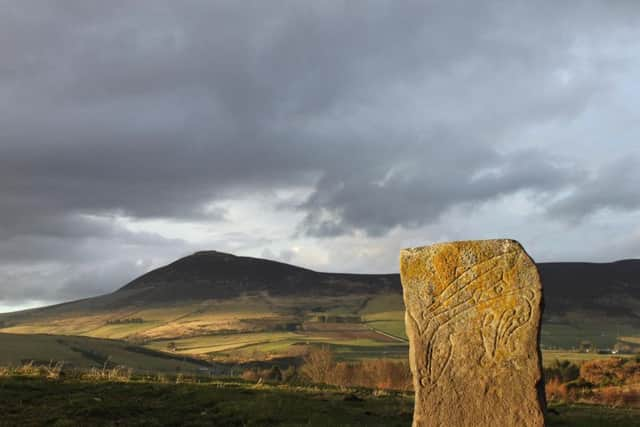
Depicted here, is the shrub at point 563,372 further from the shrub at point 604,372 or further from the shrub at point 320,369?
the shrub at point 320,369

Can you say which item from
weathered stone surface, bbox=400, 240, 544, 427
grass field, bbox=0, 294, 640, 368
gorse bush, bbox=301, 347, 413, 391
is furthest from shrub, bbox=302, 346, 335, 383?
weathered stone surface, bbox=400, 240, 544, 427

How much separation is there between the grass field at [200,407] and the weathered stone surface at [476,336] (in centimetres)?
443

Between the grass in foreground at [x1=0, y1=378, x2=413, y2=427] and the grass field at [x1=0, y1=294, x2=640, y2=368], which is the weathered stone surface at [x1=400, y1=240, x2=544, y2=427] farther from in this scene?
the grass field at [x1=0, y1=294, x2=640, y2=368]

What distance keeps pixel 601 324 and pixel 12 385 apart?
167651 millimetres

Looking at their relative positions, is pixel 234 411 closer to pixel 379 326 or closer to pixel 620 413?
pixel 620 413

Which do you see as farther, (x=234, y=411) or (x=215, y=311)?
(x=215, y=311)

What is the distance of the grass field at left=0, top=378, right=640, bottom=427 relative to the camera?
50.3 feet

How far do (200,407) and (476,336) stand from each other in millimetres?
8916

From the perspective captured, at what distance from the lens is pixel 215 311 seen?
196 m

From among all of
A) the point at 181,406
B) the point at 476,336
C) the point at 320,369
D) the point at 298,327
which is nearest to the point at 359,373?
the point at 320,369

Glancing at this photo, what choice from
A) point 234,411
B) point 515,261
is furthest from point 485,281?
point 234,411

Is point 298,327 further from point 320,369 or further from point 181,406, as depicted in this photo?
point 181,406

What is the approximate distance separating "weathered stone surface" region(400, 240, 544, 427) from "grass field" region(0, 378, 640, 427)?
443 cm

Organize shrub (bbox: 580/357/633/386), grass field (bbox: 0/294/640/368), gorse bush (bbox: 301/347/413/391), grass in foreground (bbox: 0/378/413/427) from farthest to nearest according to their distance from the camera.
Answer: grass field (bbox: 0/294/640/368) < gorse bush (bbox: 301/347/413/391) < shrub (bbox: 580/357/633/386) < grass in foreground (bbox: 0/378/413/427)
